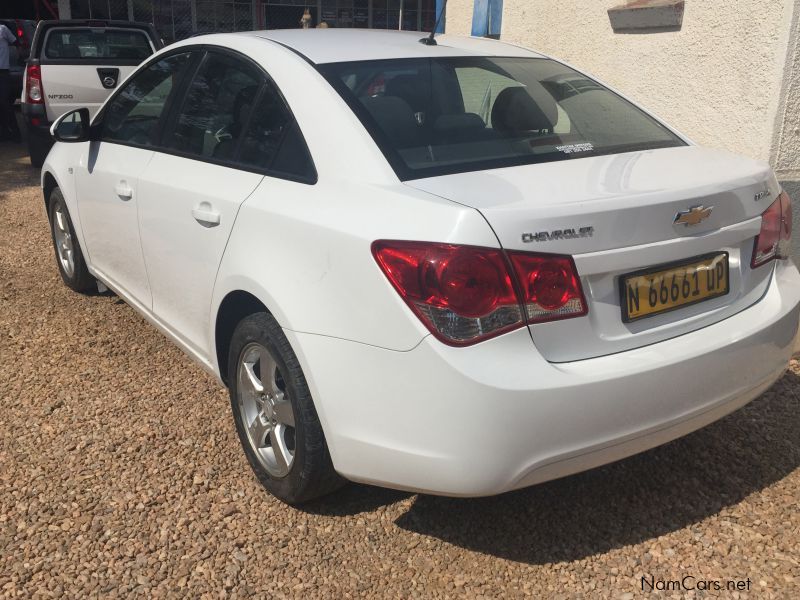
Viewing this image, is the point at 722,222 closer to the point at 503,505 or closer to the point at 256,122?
the point at 503,505

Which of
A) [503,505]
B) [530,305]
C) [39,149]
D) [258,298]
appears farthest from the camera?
[39,149]

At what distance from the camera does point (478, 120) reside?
2742 mm

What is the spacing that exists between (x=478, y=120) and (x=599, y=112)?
563 mm

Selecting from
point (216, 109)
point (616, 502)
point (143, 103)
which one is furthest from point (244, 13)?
point (616, 502)

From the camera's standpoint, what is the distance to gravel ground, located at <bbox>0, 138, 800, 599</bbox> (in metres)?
2.47

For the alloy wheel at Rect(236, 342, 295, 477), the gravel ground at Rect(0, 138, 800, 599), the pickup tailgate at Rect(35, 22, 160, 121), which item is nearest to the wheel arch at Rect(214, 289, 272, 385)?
the alloy wheel at Rect(236, 342, 295, 477)

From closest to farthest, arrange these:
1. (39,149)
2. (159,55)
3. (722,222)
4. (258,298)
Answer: (722,222), (258,298), (159,55), (39,149)

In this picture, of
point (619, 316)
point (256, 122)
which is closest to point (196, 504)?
point (256, 122)

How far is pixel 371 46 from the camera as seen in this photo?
121 inches

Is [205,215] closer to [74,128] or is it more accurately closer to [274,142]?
[274,142]

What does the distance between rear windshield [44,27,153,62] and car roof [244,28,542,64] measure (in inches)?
277

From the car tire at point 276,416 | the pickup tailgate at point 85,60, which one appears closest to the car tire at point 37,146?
the pickup tailgate at point 85,60

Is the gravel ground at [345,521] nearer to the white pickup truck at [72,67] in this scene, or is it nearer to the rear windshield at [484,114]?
→ the rear windshield at [484,114]

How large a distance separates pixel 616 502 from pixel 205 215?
177 cm
